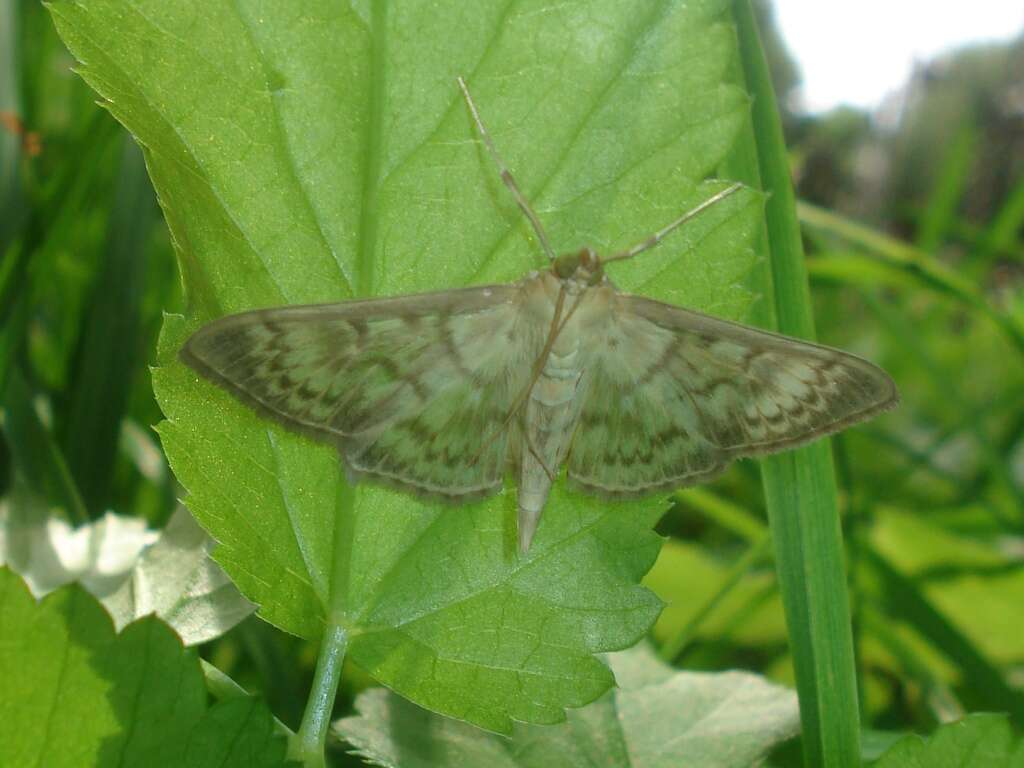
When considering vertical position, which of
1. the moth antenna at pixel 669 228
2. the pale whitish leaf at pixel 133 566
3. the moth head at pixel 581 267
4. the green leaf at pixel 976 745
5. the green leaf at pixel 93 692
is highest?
the moth antenna at pixel 669 228

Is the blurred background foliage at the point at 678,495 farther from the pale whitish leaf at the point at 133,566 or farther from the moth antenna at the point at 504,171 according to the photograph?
the moth antenna at the point at 504,171

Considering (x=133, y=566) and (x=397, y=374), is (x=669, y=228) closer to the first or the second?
(x=397, y=374)

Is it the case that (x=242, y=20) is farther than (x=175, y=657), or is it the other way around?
Answer: (x=242, y=20)

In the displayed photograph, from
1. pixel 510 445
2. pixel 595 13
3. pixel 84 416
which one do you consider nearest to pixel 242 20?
pixel 595 13

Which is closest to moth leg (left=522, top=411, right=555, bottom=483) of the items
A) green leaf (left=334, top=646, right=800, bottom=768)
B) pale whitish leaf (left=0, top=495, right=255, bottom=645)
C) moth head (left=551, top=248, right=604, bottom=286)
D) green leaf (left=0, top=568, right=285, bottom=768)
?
moth head (left=551, top=248, right=604, bottom=286)

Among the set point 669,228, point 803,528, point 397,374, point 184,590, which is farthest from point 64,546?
point 803,528

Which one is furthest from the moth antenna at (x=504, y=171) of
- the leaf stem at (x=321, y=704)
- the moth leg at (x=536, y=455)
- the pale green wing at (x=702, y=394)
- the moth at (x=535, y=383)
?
the leaf stem at (x=321, y=704)

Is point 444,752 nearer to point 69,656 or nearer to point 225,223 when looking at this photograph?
point 69,656
